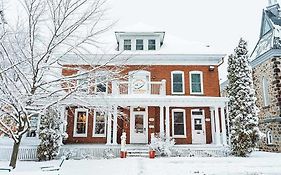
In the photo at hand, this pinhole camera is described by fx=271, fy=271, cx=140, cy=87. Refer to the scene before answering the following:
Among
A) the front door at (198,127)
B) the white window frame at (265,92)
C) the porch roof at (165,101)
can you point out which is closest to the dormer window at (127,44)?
the porch roof at (165,101)

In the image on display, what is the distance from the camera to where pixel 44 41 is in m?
8.84

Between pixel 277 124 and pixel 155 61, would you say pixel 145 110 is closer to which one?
pixel 155 61

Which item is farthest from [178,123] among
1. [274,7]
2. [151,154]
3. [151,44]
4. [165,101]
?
[274,7]

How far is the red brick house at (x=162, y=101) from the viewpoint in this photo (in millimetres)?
17281

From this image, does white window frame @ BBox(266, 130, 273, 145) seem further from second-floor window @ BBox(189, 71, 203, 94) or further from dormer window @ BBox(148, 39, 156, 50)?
dormer window @ BBox(148, 39, 156, 50)

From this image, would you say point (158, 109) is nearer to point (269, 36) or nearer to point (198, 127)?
point (198, 127)

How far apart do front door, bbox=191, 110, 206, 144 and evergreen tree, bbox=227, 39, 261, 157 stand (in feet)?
7.10

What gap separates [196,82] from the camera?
19297mm

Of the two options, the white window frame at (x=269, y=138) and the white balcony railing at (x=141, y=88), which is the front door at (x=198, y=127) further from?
the white window frame at (x=269, y=138)

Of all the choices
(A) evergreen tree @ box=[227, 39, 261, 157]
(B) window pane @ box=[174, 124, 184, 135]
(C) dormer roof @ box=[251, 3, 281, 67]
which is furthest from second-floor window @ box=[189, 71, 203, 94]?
(C) dormer roof @ box=[251, 3, 281, 67]

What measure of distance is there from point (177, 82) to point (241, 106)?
4.76m

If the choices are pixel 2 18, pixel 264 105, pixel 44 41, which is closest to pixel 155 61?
pixel 264 105

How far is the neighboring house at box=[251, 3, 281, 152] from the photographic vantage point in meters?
18.9

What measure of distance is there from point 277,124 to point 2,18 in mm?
17637
